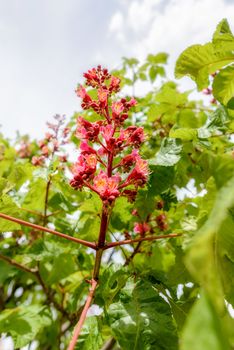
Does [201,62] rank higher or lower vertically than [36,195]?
higher

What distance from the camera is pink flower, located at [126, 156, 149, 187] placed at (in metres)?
1.80

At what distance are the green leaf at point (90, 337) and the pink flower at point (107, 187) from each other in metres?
0.59

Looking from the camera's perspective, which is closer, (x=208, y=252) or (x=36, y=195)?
(x=208, y=252)

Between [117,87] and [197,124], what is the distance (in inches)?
48.9

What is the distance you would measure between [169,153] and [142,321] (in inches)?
38.0

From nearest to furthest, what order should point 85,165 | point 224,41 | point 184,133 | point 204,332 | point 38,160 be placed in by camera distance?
point 204,332
point 224,41
point 85,165
point 184,133
point 38,160

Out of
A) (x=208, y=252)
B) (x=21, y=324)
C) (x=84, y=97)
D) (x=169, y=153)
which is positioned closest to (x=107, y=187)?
(x=169, y=153)

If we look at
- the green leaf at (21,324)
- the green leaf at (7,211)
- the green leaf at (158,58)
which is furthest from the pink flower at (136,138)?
the green leaf at (158,58)

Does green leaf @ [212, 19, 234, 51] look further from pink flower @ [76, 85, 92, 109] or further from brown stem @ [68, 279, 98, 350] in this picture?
brown stem @ [68, 279, 98, 350]

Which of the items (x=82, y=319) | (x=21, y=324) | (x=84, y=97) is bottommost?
(x=21, y=324)

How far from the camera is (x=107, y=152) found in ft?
A: 6.17

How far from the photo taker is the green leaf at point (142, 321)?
53.8 inches

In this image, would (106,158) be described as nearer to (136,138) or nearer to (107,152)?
(107,152)

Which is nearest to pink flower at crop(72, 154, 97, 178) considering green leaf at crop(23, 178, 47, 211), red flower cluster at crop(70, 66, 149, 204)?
red flower cluster at crop(70, 66, 149, 204)
